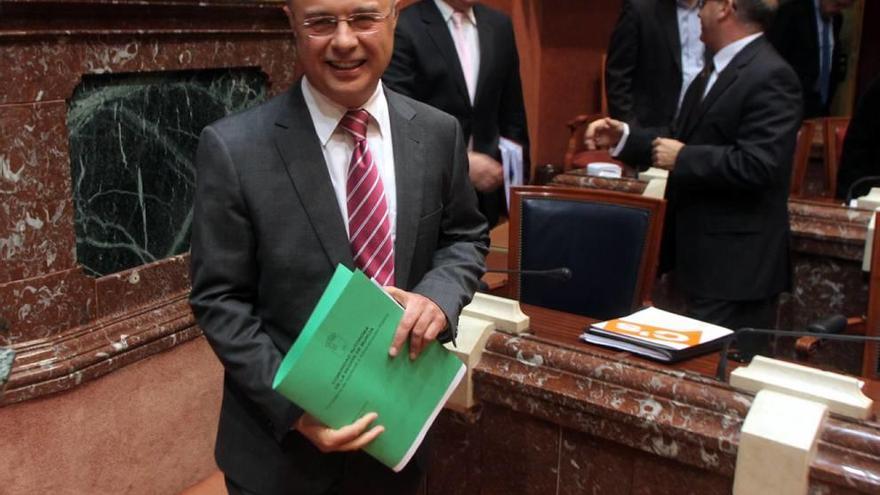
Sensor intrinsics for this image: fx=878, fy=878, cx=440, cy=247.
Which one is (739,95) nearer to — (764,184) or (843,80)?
(764,184)

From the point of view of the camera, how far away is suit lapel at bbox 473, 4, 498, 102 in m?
2.92

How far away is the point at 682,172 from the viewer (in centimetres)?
266

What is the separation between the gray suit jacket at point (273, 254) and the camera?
1.20 metres

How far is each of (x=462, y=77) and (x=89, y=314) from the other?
4.39ft

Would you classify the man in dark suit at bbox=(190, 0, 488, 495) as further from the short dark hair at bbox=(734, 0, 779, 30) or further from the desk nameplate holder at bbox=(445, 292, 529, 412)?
the short dark hair at bbox=(734, 0, 779, 30)

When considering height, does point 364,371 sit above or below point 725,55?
below

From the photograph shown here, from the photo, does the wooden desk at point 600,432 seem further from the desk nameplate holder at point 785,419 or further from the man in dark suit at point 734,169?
the man in dark suit at point 734,169

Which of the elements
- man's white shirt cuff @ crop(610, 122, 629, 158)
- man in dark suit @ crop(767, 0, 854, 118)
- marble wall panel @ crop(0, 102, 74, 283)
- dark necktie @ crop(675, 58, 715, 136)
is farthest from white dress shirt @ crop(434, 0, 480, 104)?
man in dark suit @ crop(767, 0, 854, 118)

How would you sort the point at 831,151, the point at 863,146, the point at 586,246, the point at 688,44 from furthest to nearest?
1. the point at 831,151
2. the point at 688,44
3. the point at 863,146
4. the point at 586,246

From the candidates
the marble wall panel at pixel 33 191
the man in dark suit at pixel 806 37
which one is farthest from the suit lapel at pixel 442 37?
the man in dark suit at pixel 806 37

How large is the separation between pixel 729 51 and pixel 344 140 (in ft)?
5.67

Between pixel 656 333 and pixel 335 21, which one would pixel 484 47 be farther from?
pixel 335 21

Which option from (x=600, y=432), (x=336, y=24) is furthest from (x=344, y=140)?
(x=600, y=432)

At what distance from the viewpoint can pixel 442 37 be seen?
9.18 feet
